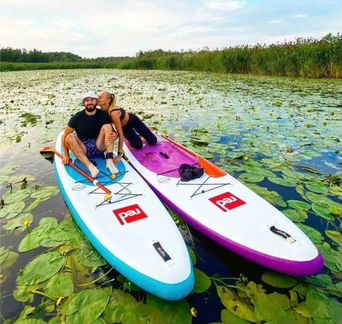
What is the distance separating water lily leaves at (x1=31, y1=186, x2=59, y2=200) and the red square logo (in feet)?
8.28

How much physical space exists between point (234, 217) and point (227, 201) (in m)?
0.31

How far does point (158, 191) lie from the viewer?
3992 millimetres

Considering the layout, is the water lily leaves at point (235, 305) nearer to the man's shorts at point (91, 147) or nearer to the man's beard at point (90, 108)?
the man's shorts at point (91, 147)

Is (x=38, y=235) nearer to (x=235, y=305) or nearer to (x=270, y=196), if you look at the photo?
(x=235, y=305)

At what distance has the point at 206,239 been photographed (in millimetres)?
3412

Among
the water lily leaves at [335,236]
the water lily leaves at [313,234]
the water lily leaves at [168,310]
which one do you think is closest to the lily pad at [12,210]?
the water lily leaves at [168,310]

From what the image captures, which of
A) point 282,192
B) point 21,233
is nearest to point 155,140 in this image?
point 282,192

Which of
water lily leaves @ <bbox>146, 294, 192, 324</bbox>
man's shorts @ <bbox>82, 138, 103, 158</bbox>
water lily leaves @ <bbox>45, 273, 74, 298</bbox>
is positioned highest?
man's shorts @ <bbox>82, 138, 103, 158</bbox>

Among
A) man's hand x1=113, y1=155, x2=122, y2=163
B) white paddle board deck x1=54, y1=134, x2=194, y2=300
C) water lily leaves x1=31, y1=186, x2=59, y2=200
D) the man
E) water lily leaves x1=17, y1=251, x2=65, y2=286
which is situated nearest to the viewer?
white paddle board deck x1=54, y1=134, x2=194, y2=300

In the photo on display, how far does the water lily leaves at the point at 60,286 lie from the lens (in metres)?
2.58

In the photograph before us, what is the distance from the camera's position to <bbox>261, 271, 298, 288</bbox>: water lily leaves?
2.64 metres

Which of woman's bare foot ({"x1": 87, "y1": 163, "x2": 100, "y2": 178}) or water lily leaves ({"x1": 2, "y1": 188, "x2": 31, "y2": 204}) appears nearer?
woman's bare foot ({"x1": 87, "y1": 163, "x2": 100, "y2": 178})

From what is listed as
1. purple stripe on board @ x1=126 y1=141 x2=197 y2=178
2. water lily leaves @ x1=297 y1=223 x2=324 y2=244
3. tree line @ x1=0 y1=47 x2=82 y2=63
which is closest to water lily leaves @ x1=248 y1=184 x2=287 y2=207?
water lily leaves @ x1=297 y1=223 x2=324 y2=244

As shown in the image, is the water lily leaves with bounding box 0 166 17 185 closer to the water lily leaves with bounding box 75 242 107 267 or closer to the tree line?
the water lily leaves with bounding box 75 242 107 267
